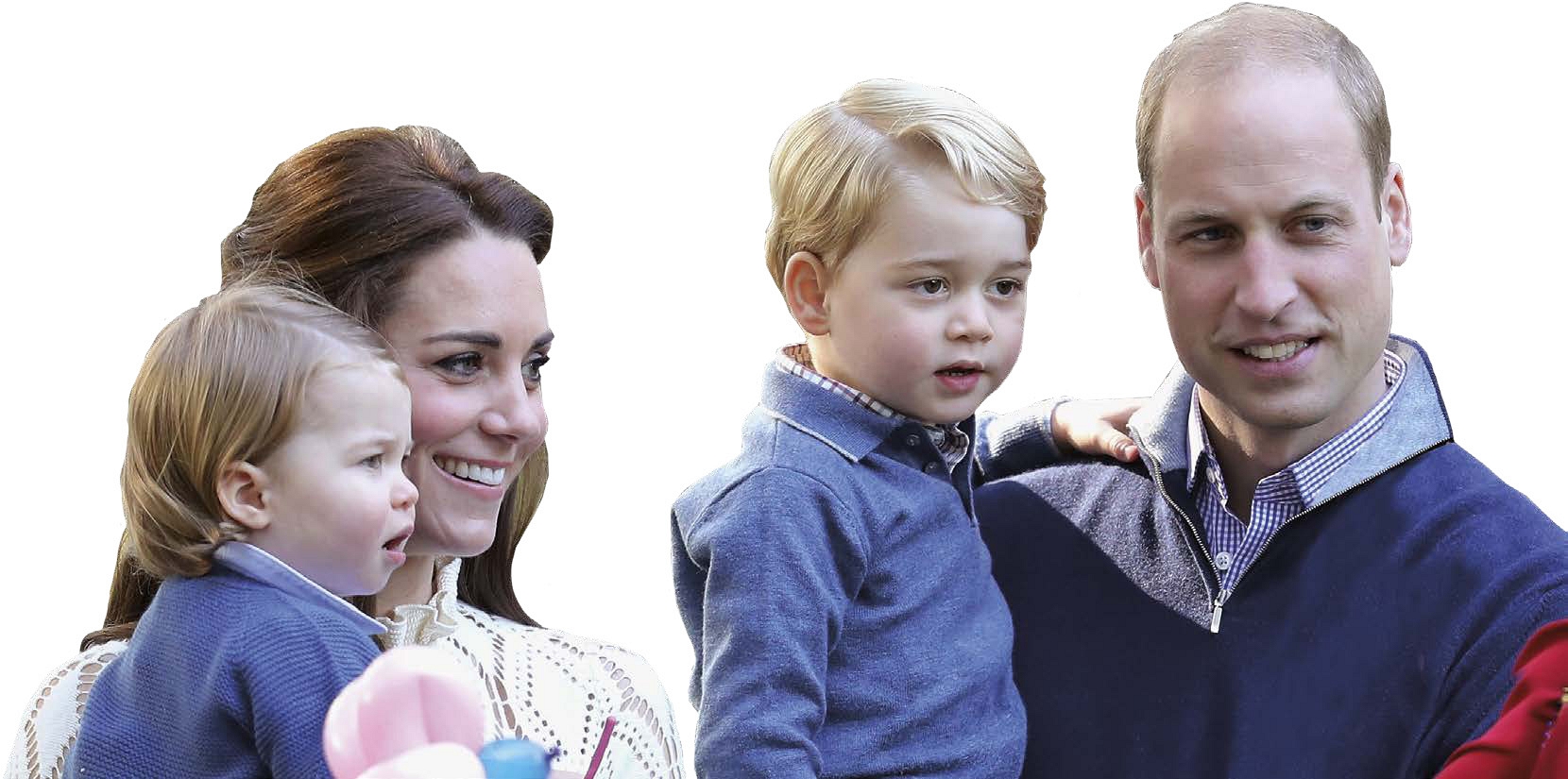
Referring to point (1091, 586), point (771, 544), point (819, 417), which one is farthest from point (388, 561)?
point (1091, 586)

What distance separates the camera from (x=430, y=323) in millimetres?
2336

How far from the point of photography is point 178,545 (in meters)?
1.96

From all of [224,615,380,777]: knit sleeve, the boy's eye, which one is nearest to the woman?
[224,615,380,777]: knit sleeve

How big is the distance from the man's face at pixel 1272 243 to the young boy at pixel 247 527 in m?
1.08

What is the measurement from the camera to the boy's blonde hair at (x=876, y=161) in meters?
2.46

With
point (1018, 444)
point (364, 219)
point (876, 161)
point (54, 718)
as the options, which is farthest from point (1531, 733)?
point (54, 718)

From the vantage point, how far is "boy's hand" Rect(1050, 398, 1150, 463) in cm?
287

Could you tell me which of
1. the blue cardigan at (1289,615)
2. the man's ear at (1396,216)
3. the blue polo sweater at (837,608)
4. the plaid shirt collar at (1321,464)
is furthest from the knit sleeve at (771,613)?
the man's ear at (1396,216)

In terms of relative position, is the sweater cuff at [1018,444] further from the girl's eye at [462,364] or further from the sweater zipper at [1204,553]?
the girl's eye at [462,364]

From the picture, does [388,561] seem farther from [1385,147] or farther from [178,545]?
[1385,147]

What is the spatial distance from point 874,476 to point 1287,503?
1.92 ft

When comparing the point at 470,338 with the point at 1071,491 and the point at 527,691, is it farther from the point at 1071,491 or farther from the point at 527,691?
the point at 1071,491

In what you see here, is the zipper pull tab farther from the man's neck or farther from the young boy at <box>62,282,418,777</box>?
the young boy at <box>62,282,418,777</box>

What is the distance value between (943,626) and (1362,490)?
598 mm
